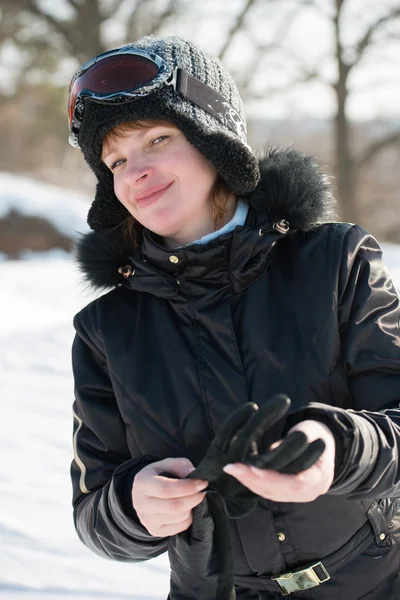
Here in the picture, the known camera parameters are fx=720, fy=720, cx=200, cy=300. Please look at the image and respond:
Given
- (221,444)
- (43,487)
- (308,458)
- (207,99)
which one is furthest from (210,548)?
(43,487)

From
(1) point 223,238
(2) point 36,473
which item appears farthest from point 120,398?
(2) point 36,473

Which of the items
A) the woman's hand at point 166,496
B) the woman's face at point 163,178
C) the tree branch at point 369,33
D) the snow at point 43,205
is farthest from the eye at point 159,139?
the tree branch at point 369,33

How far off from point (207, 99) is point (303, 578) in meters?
1.11

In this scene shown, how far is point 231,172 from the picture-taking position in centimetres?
172

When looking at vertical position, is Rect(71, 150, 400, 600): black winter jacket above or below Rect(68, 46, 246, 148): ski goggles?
below

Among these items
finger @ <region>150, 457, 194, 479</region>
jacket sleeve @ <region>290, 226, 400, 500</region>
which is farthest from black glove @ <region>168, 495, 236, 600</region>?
jacket sleeve @ <region>290, 226, 400, 500</region>

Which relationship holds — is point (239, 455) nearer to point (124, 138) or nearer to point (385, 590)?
point (385, 590)

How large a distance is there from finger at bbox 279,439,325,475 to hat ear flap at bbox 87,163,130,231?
1.04m

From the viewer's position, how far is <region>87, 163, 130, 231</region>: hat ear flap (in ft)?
6.45

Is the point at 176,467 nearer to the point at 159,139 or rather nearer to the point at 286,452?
the point at 286,452

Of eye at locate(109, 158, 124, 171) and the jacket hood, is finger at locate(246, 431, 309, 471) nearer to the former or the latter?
the jacket hood

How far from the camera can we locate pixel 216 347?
159 cm

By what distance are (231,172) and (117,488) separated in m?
0.77

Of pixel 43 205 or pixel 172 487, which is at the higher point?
pixel 172 487
